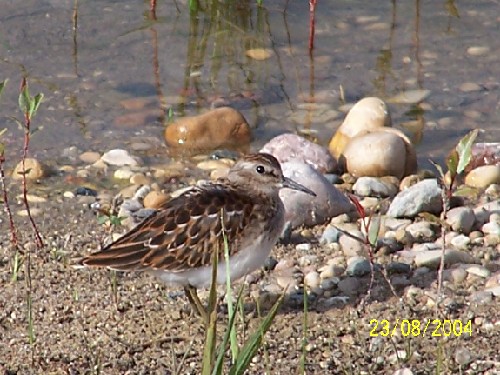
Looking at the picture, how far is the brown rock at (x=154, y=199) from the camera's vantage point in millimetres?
7496

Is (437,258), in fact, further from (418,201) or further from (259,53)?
(259,53)

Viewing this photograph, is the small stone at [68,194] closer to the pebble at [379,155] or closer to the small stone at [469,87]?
the pebble at [379,155]

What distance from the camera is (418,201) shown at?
280 inches

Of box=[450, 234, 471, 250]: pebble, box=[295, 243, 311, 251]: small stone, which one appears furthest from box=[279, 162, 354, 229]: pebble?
box=[450, 234, 471, 250]: pebble

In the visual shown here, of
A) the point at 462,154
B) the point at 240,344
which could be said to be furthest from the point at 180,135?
the point at 462,154

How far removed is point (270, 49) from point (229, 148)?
1.93 metres

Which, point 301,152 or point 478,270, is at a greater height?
point 478,270

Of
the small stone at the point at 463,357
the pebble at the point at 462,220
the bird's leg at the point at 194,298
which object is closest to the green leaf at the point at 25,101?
the bird's leg at the point at 194,298

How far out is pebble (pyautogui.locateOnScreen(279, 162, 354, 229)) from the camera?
281 inches

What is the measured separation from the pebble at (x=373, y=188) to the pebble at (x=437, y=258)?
1168 millimetres

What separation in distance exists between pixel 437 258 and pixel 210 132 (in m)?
2.72

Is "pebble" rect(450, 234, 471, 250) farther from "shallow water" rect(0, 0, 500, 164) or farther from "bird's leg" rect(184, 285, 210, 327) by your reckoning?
"shallow water" rect(0, 0, 500, 164)

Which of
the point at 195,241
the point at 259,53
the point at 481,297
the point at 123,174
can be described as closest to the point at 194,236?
the point at 195,241
